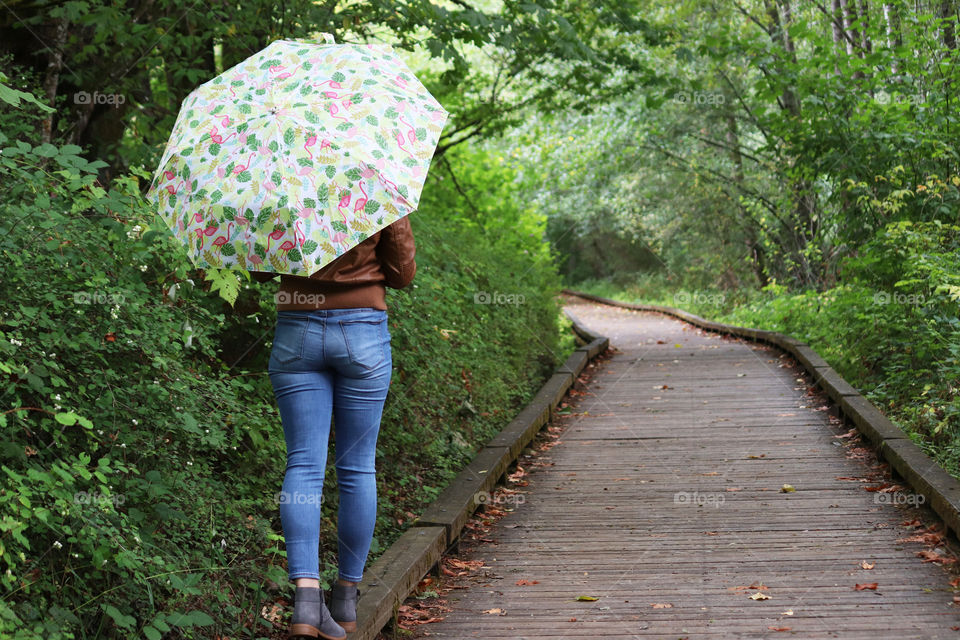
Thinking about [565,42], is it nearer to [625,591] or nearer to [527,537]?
[527,537]

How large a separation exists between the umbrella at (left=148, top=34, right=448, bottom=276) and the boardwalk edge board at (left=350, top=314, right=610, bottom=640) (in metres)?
1.66

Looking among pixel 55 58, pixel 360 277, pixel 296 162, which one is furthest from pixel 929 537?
pixel 55 58

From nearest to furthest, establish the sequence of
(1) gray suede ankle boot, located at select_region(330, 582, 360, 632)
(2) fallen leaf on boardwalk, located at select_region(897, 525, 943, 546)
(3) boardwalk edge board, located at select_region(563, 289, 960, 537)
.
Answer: (1) gray suede ankle boot, located at select_region(330, 582, 360, 632)
(2) fallen leaf on boardwalk, located at select_region(897, 525, 943, 546)
(3) boardwalk edge board, located at select_region(563, 289, 960, 537)

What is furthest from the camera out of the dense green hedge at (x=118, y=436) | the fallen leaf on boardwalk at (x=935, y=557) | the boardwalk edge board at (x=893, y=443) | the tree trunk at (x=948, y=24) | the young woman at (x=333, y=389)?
the tree trunk at (x=948, y=24)

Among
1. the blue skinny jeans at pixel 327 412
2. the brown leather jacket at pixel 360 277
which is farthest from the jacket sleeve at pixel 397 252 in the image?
the blue skinny jeans at pixel 327 412

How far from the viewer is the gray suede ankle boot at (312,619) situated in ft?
11.8

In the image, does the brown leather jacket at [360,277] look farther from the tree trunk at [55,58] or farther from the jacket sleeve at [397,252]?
the tree trunk at [55,58]

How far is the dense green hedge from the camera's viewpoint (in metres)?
3.21

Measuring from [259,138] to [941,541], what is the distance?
4.46m

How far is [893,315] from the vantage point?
10211 millimetres

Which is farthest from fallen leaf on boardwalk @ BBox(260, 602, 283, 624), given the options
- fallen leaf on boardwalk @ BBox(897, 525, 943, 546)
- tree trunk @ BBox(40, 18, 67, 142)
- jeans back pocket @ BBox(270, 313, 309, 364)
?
tree trunk @ BBox(40, 18, 67, 142)

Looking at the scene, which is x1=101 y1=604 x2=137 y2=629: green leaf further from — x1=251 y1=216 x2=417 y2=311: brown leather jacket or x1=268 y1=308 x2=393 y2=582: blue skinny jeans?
x1=251 y1=216 x2=417 y2=311: brown leather jacket

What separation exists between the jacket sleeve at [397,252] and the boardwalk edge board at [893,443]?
3.60m

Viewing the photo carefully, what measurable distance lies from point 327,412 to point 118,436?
837mm
